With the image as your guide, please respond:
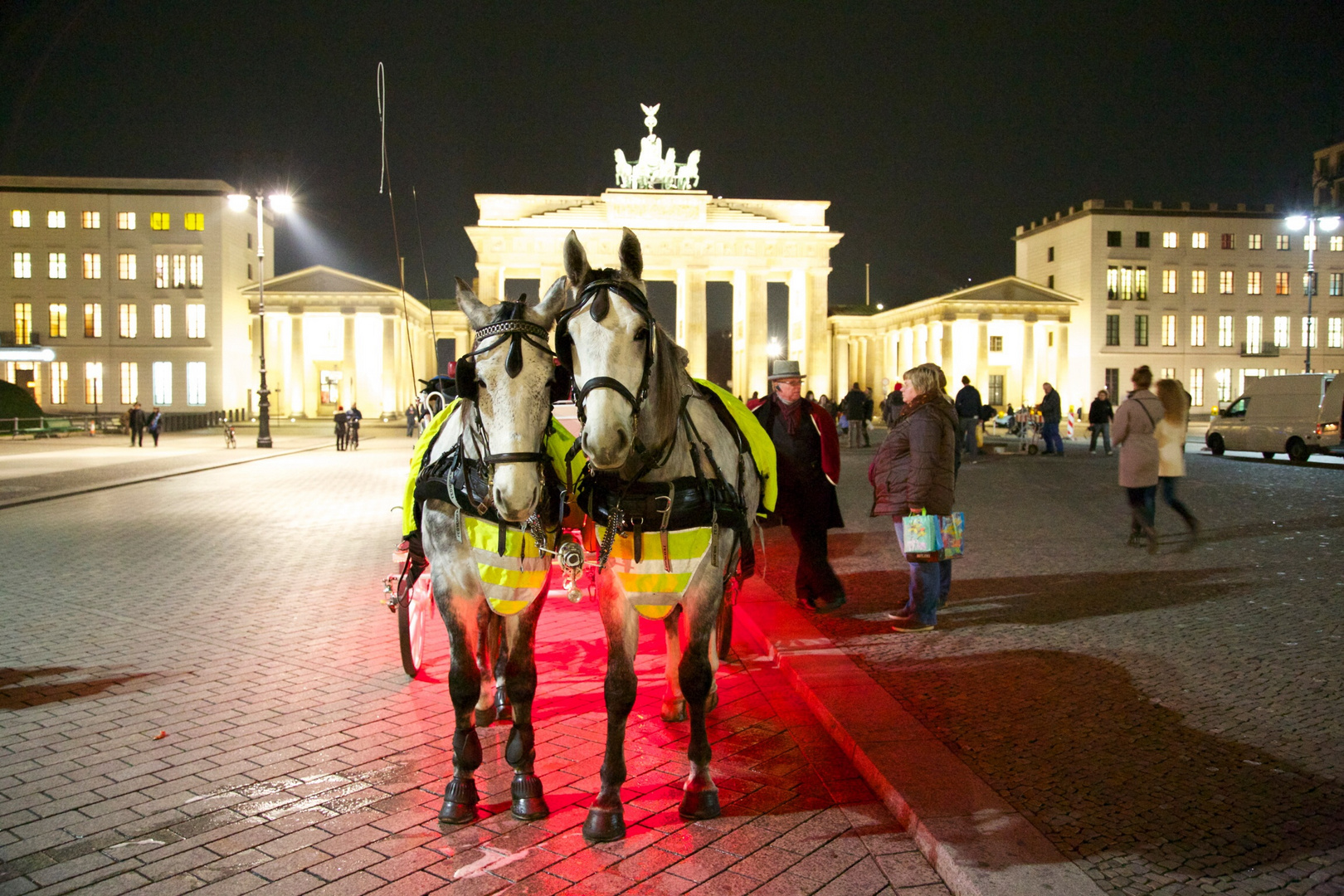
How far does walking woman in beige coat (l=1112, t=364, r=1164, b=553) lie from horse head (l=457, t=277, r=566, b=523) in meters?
8.33

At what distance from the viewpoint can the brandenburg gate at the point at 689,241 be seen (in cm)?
5741

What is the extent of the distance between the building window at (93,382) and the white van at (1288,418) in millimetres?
64268

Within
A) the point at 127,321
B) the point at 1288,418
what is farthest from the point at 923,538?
the point at 127,321

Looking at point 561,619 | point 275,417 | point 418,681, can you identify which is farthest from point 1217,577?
point 275,417

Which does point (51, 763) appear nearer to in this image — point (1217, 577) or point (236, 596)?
point (236, 596)

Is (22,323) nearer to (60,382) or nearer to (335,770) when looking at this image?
(60,382)

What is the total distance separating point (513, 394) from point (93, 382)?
69845 mm

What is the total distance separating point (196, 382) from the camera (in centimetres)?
6219

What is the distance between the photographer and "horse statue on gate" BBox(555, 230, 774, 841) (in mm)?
3182

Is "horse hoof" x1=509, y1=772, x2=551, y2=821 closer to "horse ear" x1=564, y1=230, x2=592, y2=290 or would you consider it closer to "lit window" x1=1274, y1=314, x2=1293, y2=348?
"horse ear" x1=564, y1=230, x2=592, y2=290

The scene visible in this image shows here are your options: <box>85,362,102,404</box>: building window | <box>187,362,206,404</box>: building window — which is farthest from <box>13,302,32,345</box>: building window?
<box>187,362,206,404</box>: building window

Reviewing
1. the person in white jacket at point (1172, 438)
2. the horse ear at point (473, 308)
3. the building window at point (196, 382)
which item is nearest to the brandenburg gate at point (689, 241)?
the building window at point (196, 382)

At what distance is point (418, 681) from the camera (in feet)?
18.9

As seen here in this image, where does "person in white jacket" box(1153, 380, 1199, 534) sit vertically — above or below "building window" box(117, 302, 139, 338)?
below
